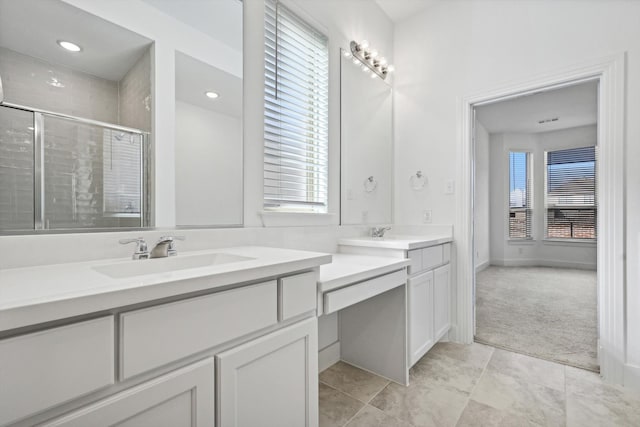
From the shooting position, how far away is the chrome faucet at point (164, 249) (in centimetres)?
110

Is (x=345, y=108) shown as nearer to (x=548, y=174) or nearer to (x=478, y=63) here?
Answer: (x=478, y=63)

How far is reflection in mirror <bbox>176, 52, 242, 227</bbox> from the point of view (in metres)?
1.31

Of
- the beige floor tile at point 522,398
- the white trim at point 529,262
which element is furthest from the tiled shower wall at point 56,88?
the white trim at point 529,262

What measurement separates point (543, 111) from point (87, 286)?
5590 mm

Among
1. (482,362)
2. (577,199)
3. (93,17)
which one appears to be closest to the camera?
(93,17)

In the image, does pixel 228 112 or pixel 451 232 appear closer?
pixel 228 112

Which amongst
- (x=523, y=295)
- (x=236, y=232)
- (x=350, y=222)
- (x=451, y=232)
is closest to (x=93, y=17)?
(x=236, y=232)

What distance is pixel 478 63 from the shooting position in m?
2.34

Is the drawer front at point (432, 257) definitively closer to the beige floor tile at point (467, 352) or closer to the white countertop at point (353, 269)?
the white countertop at point (353, 269)

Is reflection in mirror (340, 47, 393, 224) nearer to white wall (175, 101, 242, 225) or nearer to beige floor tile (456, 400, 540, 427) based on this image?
white wall (175, 101, 242, 225)

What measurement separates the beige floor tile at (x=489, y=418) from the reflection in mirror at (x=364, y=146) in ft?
4.35

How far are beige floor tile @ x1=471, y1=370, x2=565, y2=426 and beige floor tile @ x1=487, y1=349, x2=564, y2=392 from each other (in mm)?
65

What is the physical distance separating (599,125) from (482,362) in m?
1.74

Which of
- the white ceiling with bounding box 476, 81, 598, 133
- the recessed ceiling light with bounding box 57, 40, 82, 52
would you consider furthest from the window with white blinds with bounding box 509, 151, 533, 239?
the recessed ceiling light with bounding box 57, 40, 82, 52
